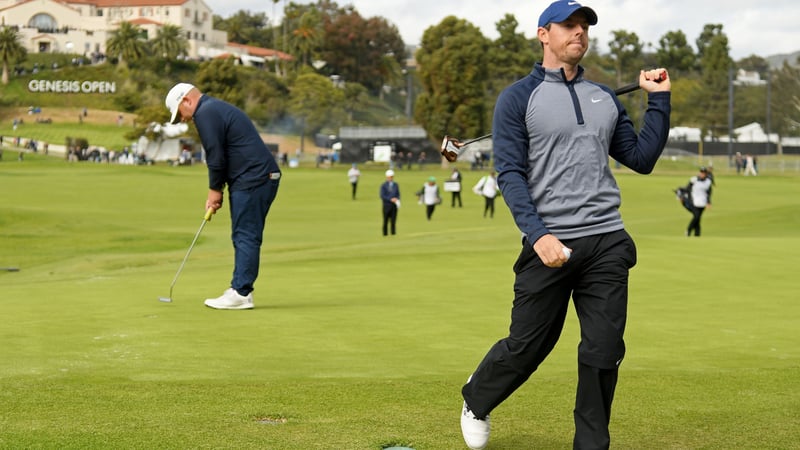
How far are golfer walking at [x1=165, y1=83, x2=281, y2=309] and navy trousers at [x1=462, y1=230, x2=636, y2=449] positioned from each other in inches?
244

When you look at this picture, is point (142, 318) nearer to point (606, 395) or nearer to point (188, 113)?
point (188, 113)

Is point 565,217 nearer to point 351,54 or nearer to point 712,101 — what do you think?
point 712,101

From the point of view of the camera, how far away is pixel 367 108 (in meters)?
175

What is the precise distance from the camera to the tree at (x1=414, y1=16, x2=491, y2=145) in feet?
387

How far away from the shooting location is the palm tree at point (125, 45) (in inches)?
6639

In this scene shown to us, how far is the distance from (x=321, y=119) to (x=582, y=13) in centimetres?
13058

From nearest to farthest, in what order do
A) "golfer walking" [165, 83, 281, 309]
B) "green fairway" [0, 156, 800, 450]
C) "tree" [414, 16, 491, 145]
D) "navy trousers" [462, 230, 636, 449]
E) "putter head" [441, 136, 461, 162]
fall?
"navy trousers" [462, 230, 636, 449], "green fairway" [0, 156, 800, 450], "putter head" [441, 136, 461, 162], "golfer walking" [165, 83, 281, 309], "tree" [414, 16, 491, 145]

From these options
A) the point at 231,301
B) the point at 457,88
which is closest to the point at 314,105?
the point at 457,88

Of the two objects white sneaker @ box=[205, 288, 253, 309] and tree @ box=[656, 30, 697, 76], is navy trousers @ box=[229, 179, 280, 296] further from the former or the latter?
tree @ box=[656, 30, 697, 76]

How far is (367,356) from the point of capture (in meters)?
9.38

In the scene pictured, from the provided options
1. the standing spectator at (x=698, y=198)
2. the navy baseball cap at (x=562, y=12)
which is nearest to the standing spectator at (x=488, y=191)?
the standing spectator at (x=698, y=198)

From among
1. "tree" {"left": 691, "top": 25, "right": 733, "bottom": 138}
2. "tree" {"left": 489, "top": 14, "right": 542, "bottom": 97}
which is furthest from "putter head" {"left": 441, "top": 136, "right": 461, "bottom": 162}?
"tree" {"left": 691, "top": 25, "right": 733, "bottom": 138}

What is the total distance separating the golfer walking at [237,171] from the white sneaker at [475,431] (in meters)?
6.16

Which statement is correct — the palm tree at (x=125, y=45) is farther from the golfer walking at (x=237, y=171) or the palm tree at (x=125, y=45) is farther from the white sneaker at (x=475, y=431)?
the white sneaker at (x=475, y=431)
